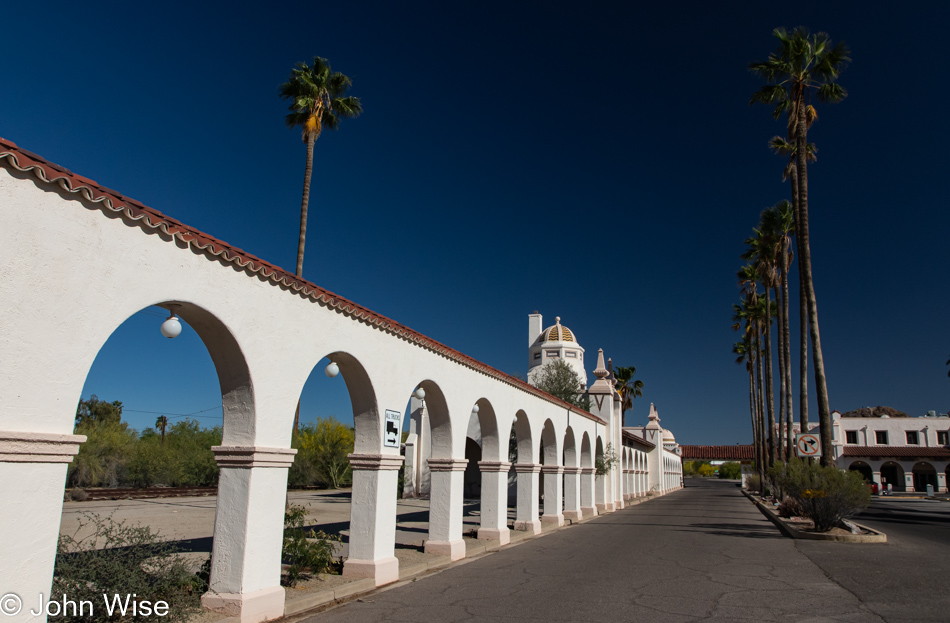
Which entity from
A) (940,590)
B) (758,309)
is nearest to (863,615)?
(940,590)

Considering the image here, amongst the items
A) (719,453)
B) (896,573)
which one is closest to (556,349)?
(896,573)

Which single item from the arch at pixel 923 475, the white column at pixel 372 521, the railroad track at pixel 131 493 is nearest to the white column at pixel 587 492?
the railroad track at pixel 131 493

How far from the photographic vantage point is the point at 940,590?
9.52 meters

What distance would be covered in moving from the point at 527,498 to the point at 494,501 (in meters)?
3.07

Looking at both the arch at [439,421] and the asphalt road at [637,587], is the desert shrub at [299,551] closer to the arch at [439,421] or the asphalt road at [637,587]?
the asphalt road at [637,587]

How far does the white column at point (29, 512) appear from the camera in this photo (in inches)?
195

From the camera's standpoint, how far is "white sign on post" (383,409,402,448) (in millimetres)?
10348

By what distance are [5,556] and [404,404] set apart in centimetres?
681

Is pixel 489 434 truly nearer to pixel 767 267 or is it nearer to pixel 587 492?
pixel 587 492

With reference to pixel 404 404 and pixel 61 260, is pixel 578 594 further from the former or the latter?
pixel 61 260

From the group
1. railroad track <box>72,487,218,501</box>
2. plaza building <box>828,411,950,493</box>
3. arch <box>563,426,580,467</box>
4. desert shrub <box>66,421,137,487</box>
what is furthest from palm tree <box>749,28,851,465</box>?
plaza building <box>828,411,950,493</box>

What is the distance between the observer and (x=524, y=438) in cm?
1795

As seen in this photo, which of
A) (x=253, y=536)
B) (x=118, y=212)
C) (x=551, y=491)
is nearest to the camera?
(x=118, y=212)

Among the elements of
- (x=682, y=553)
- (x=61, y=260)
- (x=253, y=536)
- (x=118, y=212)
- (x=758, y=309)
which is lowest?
(x=682, y=553)
